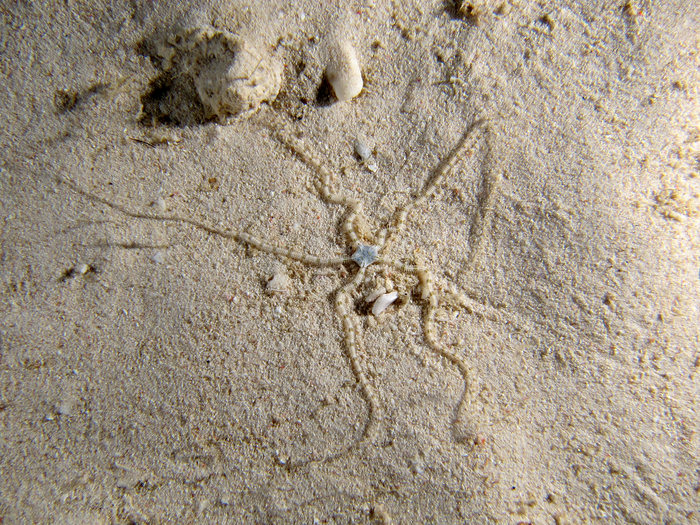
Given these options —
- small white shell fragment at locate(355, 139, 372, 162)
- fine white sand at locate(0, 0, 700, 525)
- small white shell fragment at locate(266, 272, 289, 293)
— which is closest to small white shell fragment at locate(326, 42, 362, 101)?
fine white sand at locate(0, 0, 700, 525)

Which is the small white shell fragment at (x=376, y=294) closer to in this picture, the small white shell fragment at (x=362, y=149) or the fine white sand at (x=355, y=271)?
the fine white sand at (x=355, y=271)

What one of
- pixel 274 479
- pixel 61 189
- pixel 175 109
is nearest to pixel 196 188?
pixel 175 109

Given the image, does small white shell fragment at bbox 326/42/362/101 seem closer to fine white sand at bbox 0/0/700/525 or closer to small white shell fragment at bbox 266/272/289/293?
fine white sand at bbox 0/0/700/525

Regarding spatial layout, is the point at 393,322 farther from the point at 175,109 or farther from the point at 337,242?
the point at 175,109

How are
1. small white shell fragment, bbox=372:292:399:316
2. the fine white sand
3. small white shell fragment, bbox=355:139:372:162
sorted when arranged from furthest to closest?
small white shell fragment, bbox=355:139:372:162
small white shell fragment, bbox=372:292:399:316
the fine white sand

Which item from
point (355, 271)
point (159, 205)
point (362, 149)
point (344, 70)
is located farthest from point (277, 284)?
point (344, 70)

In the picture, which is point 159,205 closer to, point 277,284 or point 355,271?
point 277,284
